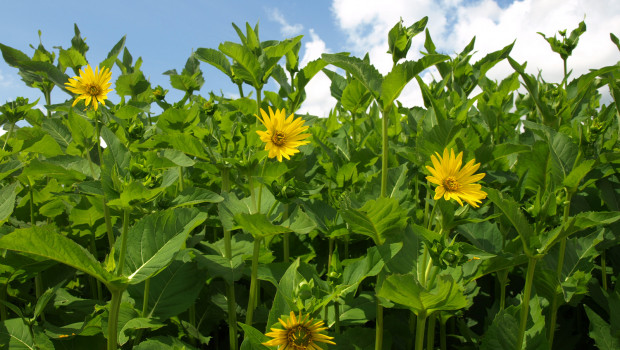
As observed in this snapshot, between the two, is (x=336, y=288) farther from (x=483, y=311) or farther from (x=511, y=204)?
(x=483, y=311)

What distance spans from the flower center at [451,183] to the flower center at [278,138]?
69 centimetres

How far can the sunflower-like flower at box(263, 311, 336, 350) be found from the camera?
150 centimetres

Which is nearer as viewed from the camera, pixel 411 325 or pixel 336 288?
pixel 336 288

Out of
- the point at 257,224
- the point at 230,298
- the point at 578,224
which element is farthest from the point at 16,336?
the point at 578,224

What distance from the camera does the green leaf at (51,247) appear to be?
1471 mm

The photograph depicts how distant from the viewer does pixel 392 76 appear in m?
1.73

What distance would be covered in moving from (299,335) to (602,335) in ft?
5.09

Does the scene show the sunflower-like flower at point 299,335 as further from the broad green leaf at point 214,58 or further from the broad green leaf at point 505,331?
the broad green leaf at point 214,58

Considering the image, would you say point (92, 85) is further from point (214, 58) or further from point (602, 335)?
point (602, 335)

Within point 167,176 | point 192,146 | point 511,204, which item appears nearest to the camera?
point 511,204

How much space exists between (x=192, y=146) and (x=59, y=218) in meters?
1.40

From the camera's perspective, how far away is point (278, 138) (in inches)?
74.1

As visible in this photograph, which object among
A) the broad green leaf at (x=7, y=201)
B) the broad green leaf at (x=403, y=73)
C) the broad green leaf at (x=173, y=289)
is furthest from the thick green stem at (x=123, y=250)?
the broad green leaf at (x=403, y=73)

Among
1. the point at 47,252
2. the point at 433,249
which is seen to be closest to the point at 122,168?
the point at 47,252
